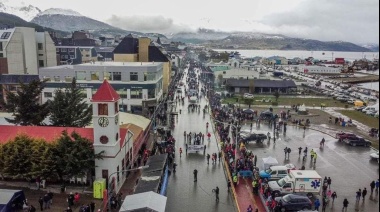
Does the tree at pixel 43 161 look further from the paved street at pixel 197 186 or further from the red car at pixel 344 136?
the red car at pixel 344 136

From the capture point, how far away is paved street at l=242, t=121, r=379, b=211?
27837 mm

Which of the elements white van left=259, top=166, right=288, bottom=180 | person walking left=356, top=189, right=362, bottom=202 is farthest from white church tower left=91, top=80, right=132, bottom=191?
person walking left=356, top=189, right=362, bottom=202

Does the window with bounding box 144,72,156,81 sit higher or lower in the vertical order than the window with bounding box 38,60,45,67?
lower

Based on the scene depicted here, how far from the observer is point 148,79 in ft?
183

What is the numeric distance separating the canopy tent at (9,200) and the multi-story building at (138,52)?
178 ft

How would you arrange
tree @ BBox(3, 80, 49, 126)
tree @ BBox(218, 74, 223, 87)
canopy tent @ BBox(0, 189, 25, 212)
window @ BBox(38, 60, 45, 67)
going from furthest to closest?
tree @ BBox(218, 74, 223, 87), window @ BBox(38, 60, 45, 67), tree @ BBox(3, 80, 49, 126), canopy tent @ BBox(0, 189, 25, 212)

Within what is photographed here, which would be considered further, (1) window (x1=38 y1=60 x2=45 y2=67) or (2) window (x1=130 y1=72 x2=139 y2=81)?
(1) window (x1=38 y1=60 x2=45 y2=67)

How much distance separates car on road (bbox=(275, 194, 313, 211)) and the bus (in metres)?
8.45

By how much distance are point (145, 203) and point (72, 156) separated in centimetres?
761

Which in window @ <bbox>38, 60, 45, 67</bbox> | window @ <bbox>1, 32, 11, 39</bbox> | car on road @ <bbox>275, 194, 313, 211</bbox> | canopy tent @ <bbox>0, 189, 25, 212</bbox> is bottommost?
car on road @ <bbox>275, 194, 313, 211</bbox>

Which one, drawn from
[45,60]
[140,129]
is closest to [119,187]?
[140,129]

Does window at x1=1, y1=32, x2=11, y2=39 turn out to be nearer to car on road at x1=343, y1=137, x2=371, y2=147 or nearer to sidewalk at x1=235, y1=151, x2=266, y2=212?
sidewalk at x1=235, y1=151, x2=266, y2=212

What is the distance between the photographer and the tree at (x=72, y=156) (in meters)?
25.7

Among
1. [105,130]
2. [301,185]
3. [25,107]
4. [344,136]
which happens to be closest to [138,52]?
[25,107]
